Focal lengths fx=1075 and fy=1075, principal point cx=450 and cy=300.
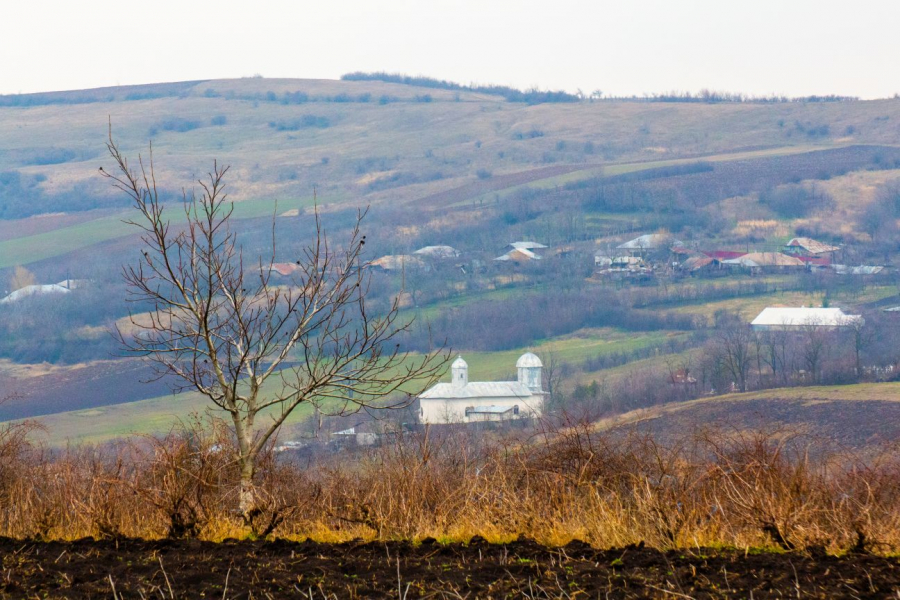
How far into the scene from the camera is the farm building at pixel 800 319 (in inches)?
4232

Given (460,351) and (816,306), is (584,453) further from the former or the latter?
(816,306)

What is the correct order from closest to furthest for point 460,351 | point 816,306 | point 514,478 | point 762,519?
point 762,519
point 514,478
point 460,351
point 816,306

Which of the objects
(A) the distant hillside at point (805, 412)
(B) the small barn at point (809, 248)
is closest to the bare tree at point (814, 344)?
(A) the distant hillside at point (805, 412)

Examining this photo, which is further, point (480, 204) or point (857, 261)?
point (480, 204)

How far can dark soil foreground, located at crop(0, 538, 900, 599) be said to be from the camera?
22.8ft

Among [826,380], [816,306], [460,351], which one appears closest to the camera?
[826,380]

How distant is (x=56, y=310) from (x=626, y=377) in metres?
86.1

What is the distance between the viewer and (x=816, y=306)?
12288 cm

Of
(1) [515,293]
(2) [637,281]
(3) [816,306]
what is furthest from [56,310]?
(3) [816,306]

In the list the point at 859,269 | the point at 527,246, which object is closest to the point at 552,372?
the point at 859,269

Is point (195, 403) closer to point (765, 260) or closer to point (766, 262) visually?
point (766, 262)

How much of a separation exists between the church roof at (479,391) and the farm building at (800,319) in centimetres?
3080

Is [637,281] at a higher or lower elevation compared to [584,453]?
lower

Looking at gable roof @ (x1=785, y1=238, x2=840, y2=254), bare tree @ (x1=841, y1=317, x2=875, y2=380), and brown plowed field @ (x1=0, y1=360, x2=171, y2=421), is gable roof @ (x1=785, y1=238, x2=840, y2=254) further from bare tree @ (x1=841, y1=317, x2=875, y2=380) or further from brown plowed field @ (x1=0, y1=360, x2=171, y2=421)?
brown plowed field @ (x1=0, y1=360, x2=171, y2=421)
